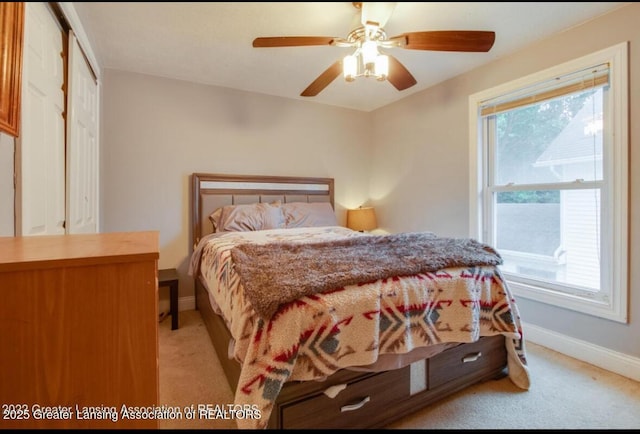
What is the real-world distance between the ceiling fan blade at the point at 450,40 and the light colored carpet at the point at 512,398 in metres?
1.95

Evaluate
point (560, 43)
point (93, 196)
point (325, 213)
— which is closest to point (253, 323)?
point (93, 196)

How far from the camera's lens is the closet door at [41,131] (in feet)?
3.83

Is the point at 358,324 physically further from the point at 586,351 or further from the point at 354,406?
the point at 586,351

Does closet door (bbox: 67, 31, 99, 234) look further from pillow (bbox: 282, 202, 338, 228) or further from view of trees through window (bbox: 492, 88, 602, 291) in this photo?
view of trees through window (bbox: 492, 88, 602, 291)

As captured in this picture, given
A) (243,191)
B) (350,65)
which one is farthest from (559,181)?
(243,191)

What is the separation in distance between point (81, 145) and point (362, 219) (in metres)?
2.79

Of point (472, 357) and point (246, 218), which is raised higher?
point (246, 218)

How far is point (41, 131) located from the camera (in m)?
1.33

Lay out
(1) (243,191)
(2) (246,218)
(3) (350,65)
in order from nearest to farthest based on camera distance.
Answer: (3) (350,65), (2) (246,218), (1) (243,191)

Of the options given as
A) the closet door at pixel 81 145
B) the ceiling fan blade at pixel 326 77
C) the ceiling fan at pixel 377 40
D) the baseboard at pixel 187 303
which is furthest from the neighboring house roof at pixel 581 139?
the baseboard at pixel 187 303

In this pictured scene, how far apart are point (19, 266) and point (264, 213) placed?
→ 229 centimetres

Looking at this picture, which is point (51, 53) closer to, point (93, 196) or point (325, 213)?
point (93, 196)

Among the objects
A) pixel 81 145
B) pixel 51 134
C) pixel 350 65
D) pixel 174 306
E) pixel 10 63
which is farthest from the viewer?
pixel 174 306

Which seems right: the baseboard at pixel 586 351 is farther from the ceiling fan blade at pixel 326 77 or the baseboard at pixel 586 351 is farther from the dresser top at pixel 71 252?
the dresser top at pixel 71 252
